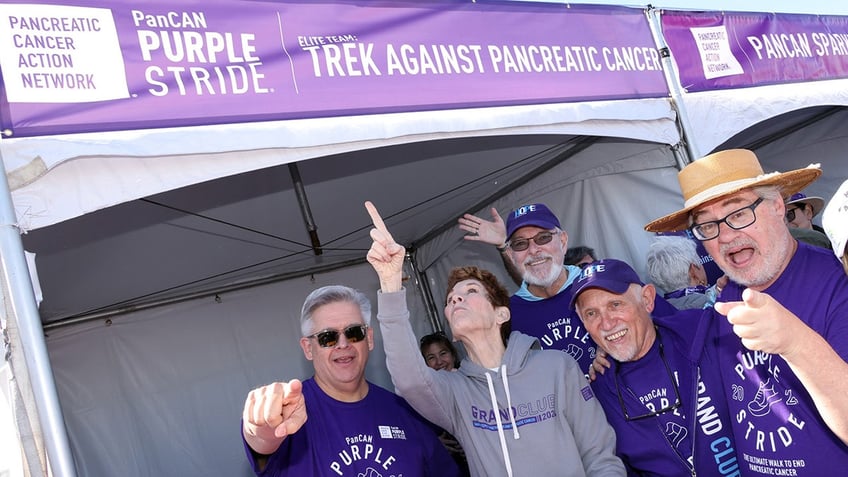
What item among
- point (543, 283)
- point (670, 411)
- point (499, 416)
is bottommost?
point (670, 411)

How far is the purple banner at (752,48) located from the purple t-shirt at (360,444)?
254 centimetres

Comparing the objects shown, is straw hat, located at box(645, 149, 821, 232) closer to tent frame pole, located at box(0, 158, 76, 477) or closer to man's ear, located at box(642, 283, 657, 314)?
man's ear, located at box(642, 283, 657, 314)

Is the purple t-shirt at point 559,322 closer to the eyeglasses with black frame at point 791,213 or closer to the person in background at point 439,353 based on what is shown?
the person in background at point 439,353

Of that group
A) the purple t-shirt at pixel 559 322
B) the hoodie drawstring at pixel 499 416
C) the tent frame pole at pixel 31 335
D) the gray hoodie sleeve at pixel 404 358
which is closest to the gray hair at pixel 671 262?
the purple t-shirt at pixel 559 322

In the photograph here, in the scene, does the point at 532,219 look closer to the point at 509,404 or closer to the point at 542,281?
the point at 542,281

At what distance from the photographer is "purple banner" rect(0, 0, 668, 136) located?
6.42 feet

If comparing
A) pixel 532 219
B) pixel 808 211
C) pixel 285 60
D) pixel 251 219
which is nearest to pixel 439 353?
pixel 251 219

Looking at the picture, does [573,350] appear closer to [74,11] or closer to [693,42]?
[693,42]

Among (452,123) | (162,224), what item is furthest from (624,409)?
(162,224)

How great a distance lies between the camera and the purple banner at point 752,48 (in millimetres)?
3701

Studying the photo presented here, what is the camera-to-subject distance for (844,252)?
1390 millimetres

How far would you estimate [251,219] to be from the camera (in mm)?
4316

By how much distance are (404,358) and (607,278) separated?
2.62ft

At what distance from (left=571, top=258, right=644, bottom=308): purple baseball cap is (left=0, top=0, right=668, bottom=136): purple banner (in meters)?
0.94
